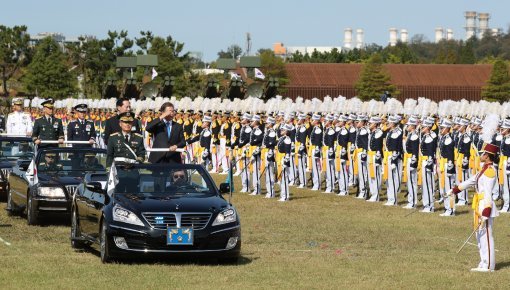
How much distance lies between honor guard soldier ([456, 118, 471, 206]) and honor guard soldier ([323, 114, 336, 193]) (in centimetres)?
482

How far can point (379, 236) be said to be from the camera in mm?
20594

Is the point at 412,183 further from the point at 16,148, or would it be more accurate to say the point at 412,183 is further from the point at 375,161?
the point at 16,148

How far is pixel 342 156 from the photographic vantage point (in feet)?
108

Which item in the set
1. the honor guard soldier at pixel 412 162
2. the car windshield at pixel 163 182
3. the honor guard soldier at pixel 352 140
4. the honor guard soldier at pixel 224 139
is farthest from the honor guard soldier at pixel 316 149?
the car windshield at pixel 163 182

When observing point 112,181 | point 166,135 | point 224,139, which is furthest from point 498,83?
point 112,181

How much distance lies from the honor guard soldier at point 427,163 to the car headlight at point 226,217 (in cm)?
1163

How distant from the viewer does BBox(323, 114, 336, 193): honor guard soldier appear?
33.4 metres

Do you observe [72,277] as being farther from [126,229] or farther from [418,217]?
[418,217]

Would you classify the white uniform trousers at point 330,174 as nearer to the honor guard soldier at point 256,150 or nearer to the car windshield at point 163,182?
the honor guard soldier at point 256,150

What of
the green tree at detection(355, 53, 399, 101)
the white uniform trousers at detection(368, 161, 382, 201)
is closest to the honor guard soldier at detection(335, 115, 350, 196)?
the white uniform trousers at detection(368, 161, 382, 201)

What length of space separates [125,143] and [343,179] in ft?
46.7

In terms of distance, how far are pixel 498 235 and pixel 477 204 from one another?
18.1 feet

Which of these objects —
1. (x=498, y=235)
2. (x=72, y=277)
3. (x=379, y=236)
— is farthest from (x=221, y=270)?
(x=498, y=235)

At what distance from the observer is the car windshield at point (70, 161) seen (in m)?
22.4
